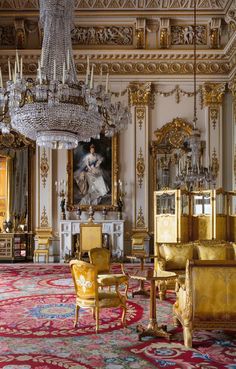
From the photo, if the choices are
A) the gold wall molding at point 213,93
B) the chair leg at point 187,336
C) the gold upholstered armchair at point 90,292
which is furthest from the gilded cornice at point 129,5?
the chair leg at point 187,336

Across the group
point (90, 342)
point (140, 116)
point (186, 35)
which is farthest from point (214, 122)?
point (90, 342)

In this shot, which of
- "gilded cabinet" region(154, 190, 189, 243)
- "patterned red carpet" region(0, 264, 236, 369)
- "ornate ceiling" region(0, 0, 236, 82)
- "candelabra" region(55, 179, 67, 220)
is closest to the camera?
"patterned red carpet" region(0, 264, 236, 369)

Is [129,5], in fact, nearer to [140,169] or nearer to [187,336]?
[140,169]

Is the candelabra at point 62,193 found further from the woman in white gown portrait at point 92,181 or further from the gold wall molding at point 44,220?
the gold wall molding at point 44,220

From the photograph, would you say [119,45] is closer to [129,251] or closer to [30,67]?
[30,67]

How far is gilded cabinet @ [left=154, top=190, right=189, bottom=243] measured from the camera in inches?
360

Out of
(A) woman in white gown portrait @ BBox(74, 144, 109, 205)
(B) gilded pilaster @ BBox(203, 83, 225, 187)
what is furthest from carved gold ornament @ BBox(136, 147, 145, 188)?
(B) gilded pilaster @ BBox(203, 83, 225, 187)

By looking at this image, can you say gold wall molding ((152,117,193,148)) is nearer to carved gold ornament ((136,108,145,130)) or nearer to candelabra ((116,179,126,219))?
carved gold ornament ((136,108,145,130))

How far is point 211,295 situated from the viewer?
4.93m

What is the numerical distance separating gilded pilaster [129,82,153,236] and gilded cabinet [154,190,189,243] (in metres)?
2.73

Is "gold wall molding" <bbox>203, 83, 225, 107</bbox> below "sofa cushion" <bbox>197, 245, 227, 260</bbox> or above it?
above

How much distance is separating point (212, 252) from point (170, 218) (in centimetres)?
175

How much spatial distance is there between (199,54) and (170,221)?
17.7 feet

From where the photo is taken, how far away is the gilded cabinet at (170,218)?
9.15 metres
